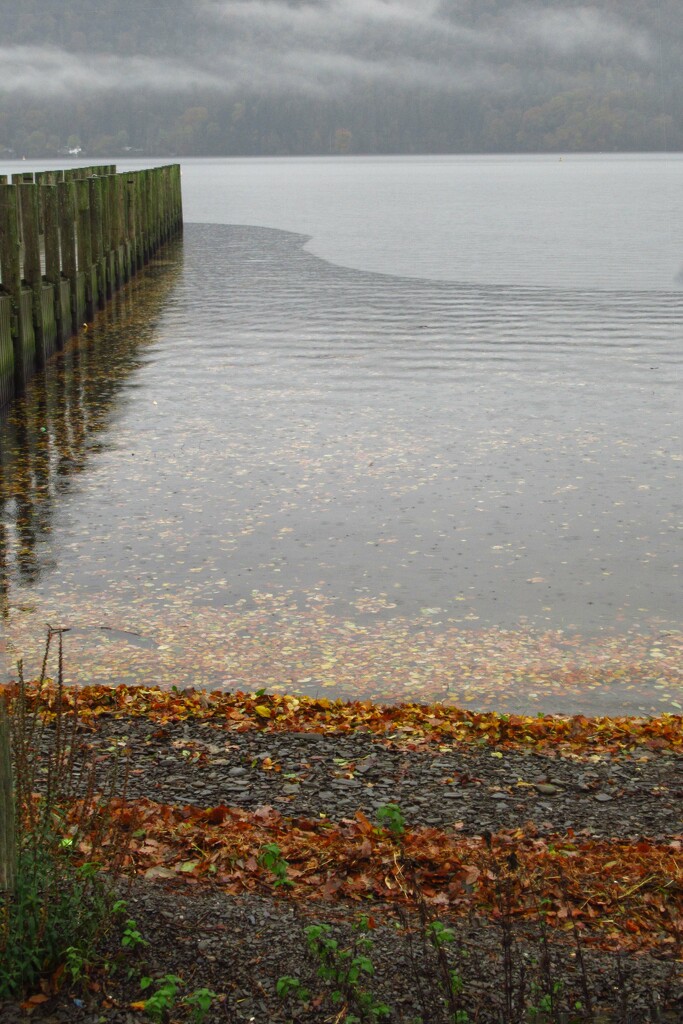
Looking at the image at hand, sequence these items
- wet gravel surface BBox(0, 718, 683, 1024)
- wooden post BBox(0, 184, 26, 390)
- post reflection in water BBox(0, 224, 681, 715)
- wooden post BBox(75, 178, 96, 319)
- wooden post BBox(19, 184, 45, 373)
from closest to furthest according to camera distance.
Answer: wet gravel surface BBox(0, 718, 683, 1024), post reflection in water BBox(0, 224, 681, 715), wooden post BBox(0, 184, 26, 390), wooden post BBox(19, 184, 45, 373), wooden post BBox(75, 178, 96, 319)

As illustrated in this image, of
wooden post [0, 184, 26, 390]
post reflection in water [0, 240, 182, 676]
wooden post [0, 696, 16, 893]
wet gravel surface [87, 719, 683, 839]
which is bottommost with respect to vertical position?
post reflection in water [0, 240, 182, 676]

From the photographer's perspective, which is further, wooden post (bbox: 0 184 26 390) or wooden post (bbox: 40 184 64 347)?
wooden post (bbox: 40 184 64 347)

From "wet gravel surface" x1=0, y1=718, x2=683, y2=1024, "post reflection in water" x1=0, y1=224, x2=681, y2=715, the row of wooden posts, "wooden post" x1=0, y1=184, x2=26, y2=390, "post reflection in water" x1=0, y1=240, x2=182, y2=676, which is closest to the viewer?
"wet gravel surface" x1=0, y1=718, x2=683, y2=1024

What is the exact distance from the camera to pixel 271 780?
6.72 metres

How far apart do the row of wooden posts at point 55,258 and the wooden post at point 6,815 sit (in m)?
12.1

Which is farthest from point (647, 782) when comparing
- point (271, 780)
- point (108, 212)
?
point (108, 212)

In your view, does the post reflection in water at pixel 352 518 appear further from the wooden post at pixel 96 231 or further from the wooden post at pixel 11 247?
the wooden post at pixel 96 231

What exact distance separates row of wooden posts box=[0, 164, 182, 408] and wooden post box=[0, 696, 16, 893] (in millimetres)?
12121

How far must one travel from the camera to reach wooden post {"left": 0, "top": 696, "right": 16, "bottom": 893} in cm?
446

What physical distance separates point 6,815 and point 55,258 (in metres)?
15.6

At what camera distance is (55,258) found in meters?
19.1

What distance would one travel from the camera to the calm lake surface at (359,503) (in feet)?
28.8

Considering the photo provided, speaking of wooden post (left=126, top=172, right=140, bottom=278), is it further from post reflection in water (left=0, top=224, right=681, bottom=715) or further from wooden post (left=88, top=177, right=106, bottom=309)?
post reflection in water (left=0, top=224, right=681, bottom=715)

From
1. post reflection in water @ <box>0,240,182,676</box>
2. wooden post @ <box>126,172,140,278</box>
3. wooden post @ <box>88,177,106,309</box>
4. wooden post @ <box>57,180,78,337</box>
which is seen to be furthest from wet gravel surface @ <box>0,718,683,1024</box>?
wooden post @ <box>126,172,140,278</box>
